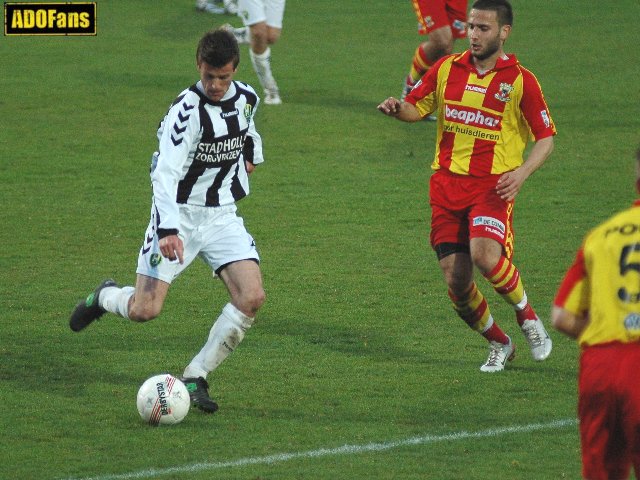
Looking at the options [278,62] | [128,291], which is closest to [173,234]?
[128,291]

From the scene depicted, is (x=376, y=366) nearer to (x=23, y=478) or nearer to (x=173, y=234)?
(x=173, y=234)

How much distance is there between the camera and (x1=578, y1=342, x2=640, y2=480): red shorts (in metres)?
4.58

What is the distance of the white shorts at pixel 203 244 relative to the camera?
24.2 feet

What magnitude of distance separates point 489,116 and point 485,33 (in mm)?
508

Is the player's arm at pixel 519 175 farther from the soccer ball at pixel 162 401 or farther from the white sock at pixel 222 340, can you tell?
the soccer ball at pixel 162 401

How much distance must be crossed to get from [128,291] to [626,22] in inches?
597

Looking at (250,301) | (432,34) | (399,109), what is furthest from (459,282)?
(432,34)

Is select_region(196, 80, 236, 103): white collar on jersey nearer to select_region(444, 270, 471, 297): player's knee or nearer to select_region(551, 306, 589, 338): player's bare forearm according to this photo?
select_region(444, 270, 471, 297): player's knee

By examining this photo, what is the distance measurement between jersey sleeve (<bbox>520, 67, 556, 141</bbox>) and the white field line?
1849 millimetres

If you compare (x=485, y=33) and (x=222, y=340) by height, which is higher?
(x=485, y=33)

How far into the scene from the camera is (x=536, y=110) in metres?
7.93

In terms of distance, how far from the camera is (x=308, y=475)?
6.23 m

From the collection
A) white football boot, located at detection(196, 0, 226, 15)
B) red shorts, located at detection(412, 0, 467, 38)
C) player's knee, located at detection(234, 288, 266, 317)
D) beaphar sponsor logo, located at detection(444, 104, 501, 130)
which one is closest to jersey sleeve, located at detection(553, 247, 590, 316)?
player's knee, located at detection(234, 288, 266, 317)

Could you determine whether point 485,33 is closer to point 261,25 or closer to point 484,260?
point 484,260
